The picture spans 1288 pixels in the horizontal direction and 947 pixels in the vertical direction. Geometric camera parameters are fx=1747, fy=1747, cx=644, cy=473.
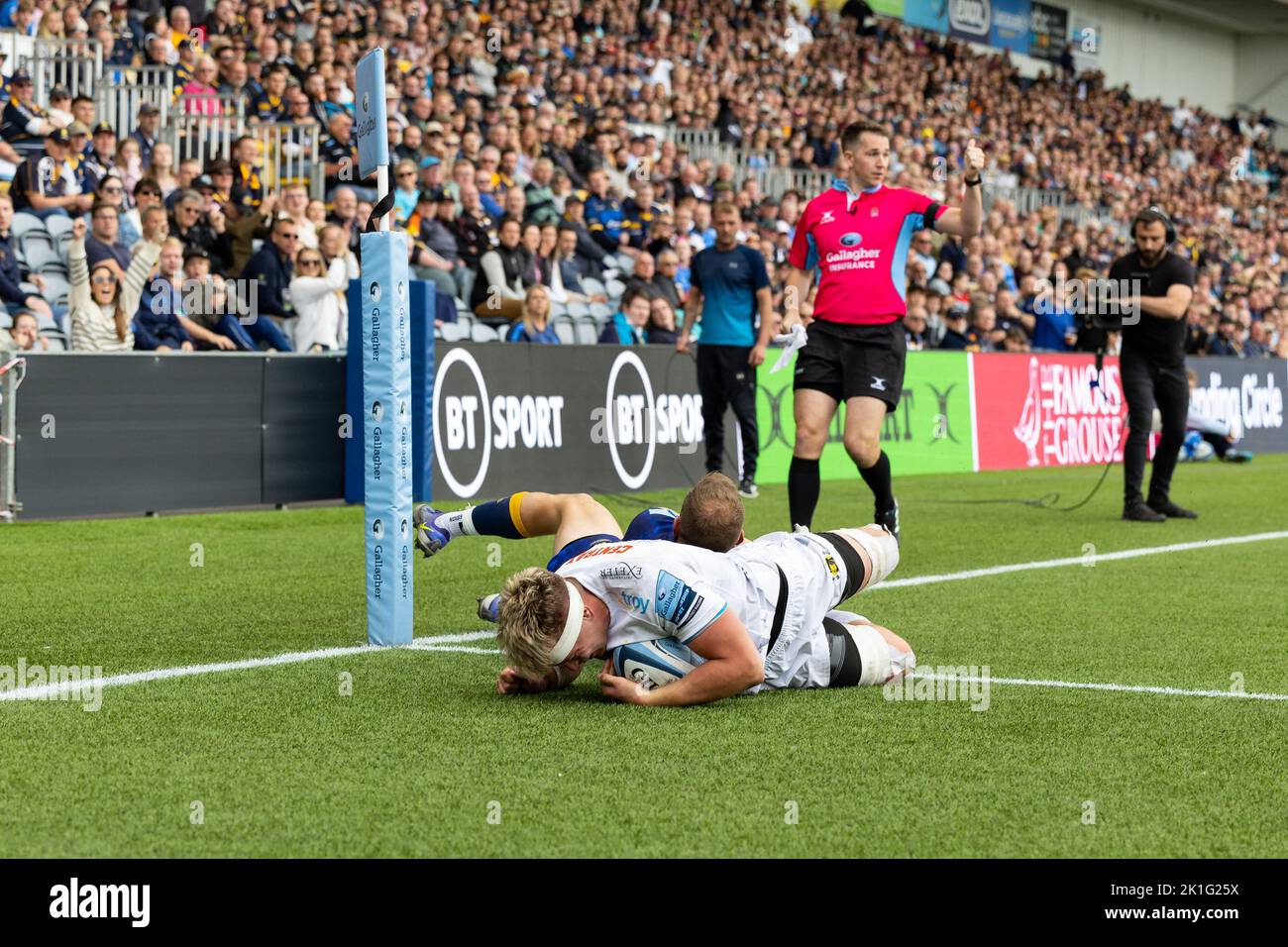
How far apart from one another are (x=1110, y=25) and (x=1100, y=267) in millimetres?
17422

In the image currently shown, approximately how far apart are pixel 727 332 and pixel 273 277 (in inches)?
156

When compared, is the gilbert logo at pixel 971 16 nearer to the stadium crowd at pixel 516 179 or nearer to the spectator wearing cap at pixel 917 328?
the stadium crowd at pixel 516 179

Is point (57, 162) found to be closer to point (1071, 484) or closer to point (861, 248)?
point (861, 248)

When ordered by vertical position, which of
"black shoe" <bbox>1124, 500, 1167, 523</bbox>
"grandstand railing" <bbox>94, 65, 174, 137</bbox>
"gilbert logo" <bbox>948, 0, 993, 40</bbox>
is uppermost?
"gilbert logo" <bbox>948, 0, 993, 40</bbox>

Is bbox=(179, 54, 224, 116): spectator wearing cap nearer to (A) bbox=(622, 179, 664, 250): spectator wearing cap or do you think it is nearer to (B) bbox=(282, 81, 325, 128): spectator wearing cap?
(B) bbox=(282, 81, 325, 128): spectator wearing cap

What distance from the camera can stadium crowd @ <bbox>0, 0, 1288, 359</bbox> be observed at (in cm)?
1466

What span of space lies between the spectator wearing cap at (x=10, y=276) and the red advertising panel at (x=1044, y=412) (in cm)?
1061

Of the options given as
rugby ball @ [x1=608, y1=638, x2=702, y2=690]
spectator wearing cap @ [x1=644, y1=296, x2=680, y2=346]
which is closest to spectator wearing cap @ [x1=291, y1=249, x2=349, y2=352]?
spectator wearing cap @ [x1=644, y1=296, x2=680, y2=346]

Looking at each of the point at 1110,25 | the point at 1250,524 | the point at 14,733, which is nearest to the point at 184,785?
the point at 14,733

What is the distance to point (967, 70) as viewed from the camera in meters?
38.4

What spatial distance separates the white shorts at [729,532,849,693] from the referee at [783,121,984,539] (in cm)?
355

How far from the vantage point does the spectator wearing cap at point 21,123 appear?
51.1 feet

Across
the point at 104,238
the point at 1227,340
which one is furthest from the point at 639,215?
the point at 1227,340
